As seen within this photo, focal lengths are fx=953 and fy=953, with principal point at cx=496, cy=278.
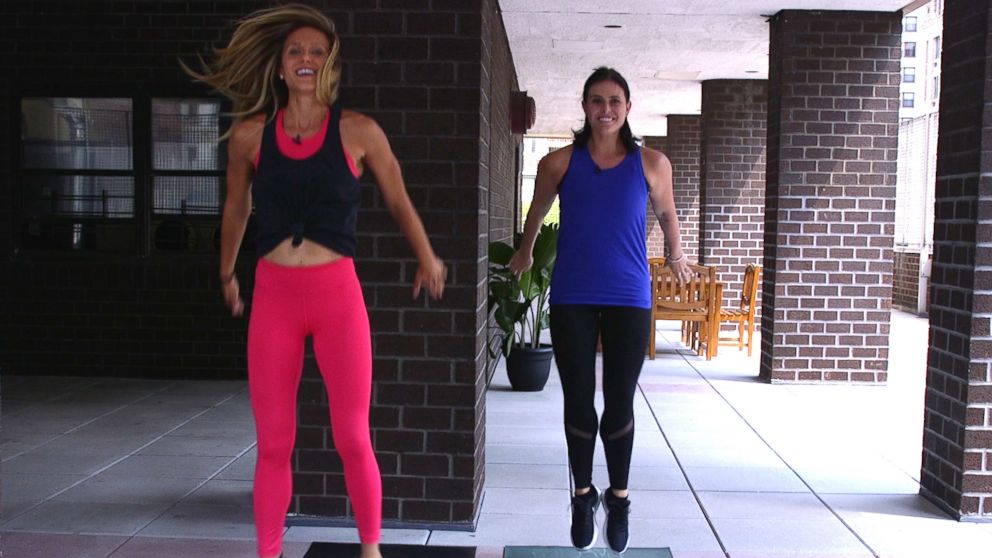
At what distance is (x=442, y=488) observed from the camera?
3932 mm

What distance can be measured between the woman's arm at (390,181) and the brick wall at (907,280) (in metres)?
13.2

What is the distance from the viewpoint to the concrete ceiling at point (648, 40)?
7.55 m

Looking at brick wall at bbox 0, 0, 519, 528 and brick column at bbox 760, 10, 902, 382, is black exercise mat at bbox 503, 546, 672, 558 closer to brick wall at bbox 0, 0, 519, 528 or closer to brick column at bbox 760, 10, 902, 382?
brick wall at bbox 0, 0, 519, 528

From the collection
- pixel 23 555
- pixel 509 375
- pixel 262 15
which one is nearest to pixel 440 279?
pixel 262 15

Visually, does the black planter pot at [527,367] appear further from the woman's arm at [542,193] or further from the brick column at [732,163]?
the brick column at [732,163]

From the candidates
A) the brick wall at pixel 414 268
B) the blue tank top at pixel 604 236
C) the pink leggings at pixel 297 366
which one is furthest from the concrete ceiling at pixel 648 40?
the pink leggings at pixel 297 366

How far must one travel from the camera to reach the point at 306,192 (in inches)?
103

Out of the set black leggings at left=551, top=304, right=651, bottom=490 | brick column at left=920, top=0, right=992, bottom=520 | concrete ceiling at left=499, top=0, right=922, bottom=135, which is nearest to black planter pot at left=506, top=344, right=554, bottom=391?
concrete ceiling at left=499, top=0, right=922, bottom=135

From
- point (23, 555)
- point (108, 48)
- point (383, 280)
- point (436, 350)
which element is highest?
point (108, 48)

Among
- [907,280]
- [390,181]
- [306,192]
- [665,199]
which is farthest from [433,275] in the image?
[907,280]

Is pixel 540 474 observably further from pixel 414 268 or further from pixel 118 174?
pixel 118 174

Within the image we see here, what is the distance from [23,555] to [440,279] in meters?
2.07

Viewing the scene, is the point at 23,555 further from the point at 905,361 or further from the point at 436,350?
the point at 905,361

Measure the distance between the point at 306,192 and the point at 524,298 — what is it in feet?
15.3
